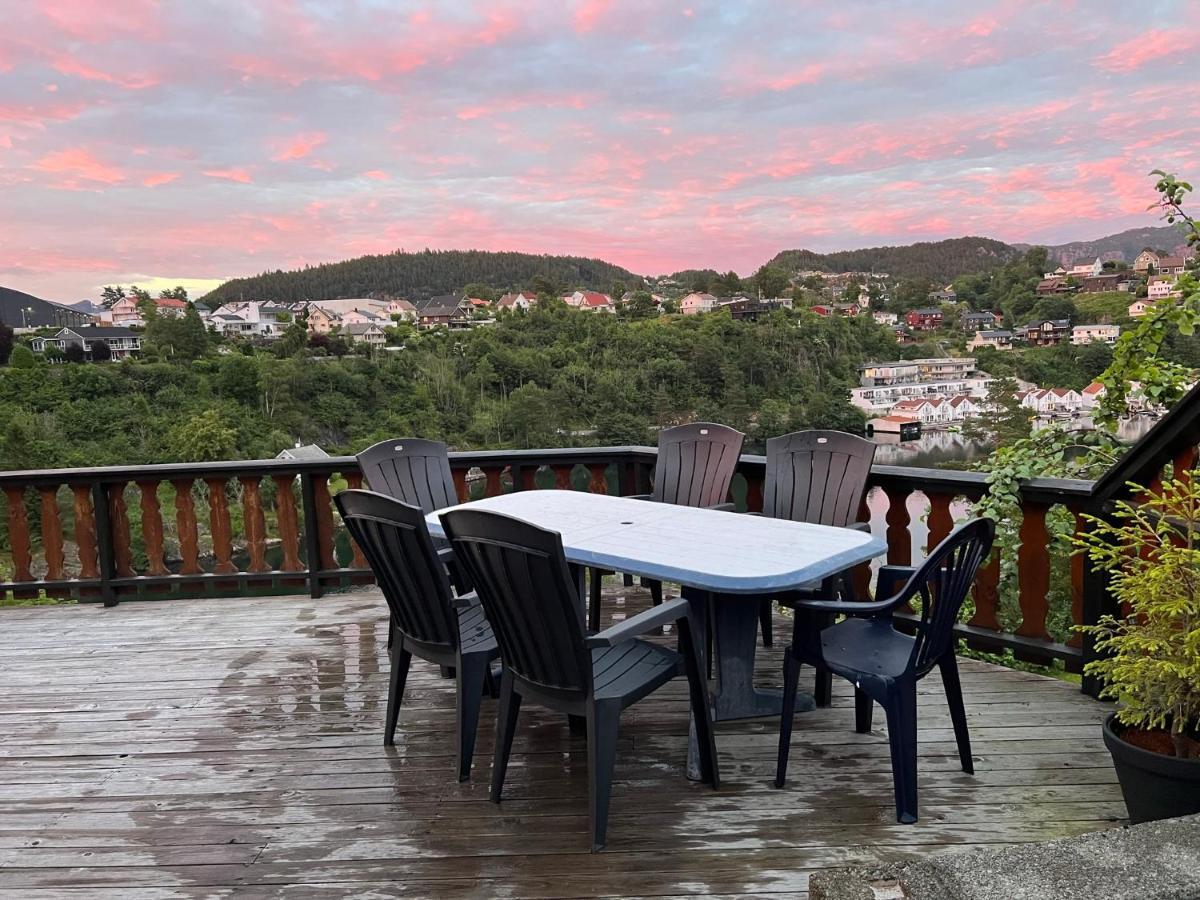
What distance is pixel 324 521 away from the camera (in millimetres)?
4891

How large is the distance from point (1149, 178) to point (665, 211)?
643 inches

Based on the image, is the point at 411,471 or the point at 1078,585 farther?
the point at 411,471

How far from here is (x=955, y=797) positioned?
2.43 m

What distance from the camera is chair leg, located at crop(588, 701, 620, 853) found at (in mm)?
2209

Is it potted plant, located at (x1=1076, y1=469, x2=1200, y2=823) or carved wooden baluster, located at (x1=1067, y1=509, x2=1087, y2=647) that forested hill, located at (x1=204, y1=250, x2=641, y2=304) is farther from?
potted plant, located at (x1=1076, y1=469, x2=1200, y2=823)

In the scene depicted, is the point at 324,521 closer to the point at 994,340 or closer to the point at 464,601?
the point at 464,601

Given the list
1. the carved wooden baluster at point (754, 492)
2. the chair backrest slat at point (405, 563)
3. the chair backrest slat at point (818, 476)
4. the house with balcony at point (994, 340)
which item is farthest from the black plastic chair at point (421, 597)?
the house with balcony at point (994, 340)

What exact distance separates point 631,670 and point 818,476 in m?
1.55

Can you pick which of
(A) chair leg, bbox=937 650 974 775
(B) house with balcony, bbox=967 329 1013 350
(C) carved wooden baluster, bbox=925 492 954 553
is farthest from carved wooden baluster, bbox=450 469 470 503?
(B) house with balcony, bbox=967 329 1013 350

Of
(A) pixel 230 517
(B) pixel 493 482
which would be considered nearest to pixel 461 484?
(B) pixel 493 482

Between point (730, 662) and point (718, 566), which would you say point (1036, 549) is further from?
point (718, 566)

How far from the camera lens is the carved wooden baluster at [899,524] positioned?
372cm

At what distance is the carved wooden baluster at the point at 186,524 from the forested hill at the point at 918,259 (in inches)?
423

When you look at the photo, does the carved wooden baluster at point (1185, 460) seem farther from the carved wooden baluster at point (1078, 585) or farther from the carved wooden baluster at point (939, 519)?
the carved wooden baluster at point (939, 519)
